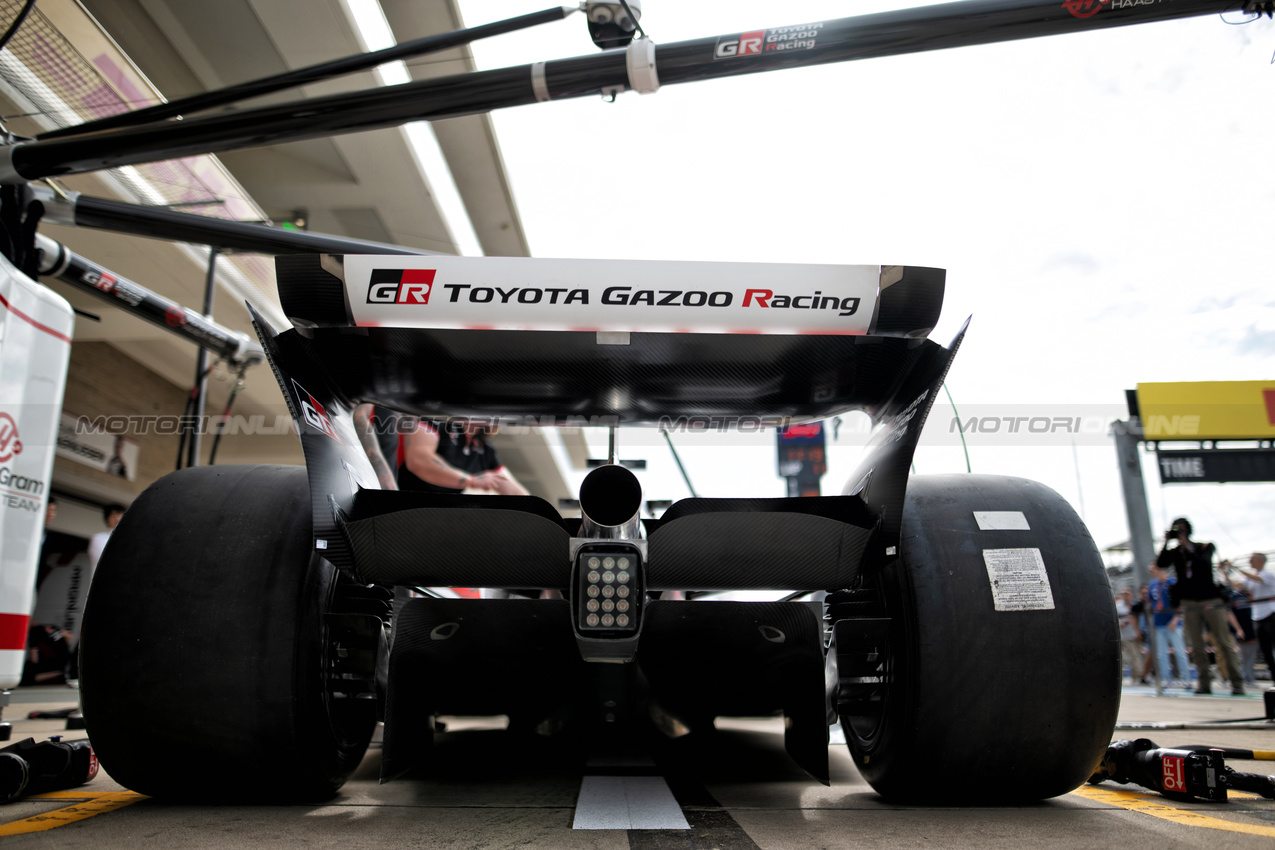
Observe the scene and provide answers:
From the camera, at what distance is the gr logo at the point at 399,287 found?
5.43 feet

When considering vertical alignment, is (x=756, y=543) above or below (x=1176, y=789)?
above

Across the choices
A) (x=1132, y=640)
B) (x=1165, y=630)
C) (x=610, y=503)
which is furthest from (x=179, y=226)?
(x=1132, y=640)

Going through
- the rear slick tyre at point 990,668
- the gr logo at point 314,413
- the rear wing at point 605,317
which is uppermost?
the rear wing at point 605,317

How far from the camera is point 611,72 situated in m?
4.01

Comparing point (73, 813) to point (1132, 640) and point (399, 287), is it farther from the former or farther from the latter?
point (1132, 640)

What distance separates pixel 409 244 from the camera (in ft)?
35.9

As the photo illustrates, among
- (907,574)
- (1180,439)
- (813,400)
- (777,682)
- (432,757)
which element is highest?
(1180,439)

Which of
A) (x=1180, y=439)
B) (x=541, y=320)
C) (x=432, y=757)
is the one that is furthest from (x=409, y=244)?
(x=1180, y=439)

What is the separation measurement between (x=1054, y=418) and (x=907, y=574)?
1.64 m

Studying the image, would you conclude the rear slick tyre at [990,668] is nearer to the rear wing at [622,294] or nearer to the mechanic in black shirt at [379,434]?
the rear wing at [622,294]

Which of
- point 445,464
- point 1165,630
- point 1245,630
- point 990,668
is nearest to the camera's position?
point 990,668

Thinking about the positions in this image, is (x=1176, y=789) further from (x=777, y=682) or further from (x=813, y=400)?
(x=813, y=400)

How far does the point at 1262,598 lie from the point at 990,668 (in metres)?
9.29

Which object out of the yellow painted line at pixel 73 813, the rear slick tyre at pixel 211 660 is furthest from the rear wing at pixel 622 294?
the yellow painted line at pixel 73 813
